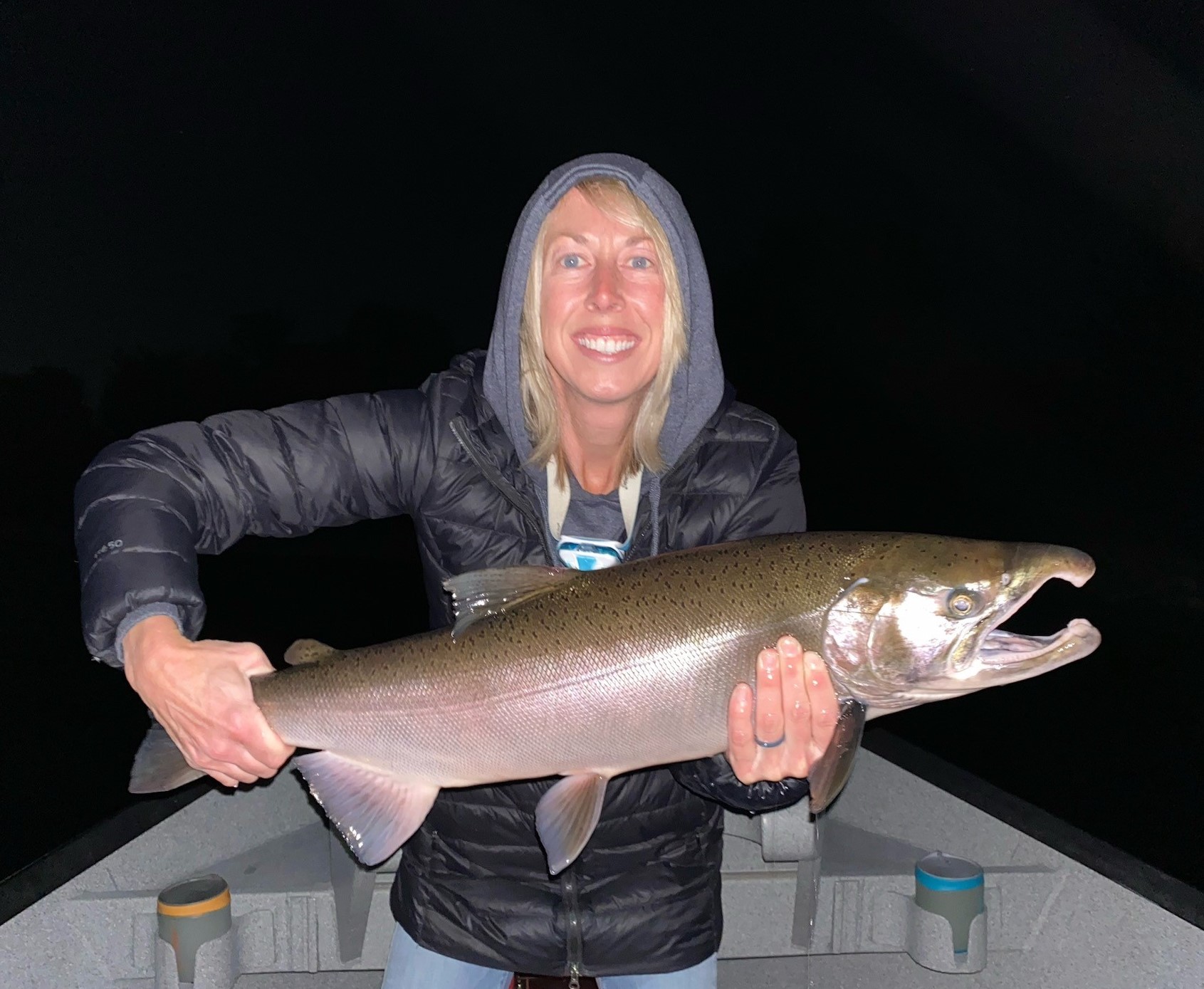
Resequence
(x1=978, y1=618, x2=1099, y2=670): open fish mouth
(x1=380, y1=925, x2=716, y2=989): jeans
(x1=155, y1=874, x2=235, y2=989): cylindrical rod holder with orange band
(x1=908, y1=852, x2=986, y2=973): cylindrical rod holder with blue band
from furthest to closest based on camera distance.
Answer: (x1=908, y1=852, x2=986, y2=973): cylindrical rod holder with blue band → (x1=155, y1=874, x2=235, y2=989): cylindrical rod holder with orange band → (x1=380, y1=925, x2=716, y2=989): jeans → (x1=978, y1=618, x2=1099, y2=670): open fish mouth

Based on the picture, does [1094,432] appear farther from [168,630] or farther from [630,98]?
[168,630]

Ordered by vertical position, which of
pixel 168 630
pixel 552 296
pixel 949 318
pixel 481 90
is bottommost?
pixel 168 630

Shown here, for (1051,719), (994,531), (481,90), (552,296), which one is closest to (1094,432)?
(994,531)

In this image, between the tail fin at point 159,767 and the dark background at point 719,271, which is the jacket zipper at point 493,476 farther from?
the dark background at point 719,271

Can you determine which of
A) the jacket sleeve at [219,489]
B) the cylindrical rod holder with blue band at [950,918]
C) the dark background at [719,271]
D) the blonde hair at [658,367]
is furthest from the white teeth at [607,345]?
the dark background at [719,271]

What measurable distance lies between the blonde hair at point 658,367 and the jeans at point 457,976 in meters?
1.19

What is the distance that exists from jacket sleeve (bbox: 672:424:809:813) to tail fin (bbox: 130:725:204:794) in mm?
1100

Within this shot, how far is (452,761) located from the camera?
1985mm

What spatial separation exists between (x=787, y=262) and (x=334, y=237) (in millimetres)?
4551

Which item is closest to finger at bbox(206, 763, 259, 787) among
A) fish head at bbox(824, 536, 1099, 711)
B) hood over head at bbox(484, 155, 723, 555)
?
hood over head at bbox(484, 155, 723, 555)

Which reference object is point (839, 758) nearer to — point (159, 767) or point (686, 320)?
point (686, 320)

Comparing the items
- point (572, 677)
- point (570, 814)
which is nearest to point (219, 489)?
point (572, 677)

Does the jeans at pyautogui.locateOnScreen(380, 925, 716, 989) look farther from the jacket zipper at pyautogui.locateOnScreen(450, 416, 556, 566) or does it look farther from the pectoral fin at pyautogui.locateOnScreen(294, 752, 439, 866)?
the jacket zipper at pyautogui.locateOnScreen(450, 416, 556, 566)

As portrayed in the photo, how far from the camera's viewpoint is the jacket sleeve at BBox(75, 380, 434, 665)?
6.05 ft
